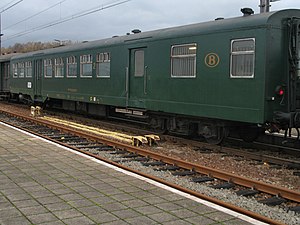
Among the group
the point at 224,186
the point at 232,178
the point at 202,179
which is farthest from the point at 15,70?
the point at 224,186

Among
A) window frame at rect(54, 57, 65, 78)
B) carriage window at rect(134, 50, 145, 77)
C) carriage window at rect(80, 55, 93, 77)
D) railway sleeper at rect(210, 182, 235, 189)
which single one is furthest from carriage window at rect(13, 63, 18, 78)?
railway sleeper at rect(210, 182, 235, 189)

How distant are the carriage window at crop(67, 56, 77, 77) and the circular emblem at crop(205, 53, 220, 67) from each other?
8094mm

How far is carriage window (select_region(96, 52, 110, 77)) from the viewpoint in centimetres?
1406

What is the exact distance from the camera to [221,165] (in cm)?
827

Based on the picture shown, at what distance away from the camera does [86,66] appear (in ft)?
50.9

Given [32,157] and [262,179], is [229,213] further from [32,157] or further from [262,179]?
[32,157]

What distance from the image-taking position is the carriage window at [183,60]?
33.2 feet

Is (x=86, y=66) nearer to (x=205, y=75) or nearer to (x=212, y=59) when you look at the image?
(x=205, y=75)

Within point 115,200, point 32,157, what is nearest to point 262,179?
point 115,200

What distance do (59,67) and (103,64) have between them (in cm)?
446

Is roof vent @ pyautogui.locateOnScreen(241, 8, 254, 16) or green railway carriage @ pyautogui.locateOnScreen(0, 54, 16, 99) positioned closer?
roof vent @ pyautogui.locateOnScreen(241, 8, 254, 16)

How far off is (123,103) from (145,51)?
2035 mm

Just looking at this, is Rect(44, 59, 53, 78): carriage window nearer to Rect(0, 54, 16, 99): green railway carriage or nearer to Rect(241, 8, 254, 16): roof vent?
Rect(0, 54, 16, 99): green railway carriage

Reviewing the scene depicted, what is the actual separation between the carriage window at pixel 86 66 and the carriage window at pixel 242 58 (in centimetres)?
738
